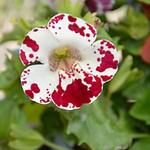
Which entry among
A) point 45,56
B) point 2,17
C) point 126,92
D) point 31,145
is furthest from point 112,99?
point 2,17

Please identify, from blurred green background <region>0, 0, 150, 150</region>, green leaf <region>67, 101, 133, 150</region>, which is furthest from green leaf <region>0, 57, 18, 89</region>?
green leaf <region>67, 101, 133, 150</region>

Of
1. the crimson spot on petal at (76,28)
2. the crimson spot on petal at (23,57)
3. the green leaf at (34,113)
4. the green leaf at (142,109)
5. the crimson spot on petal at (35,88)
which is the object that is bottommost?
the green leaf at (34,113)

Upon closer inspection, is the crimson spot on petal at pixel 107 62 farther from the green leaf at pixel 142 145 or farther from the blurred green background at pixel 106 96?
the green leaf at pixel 142 145

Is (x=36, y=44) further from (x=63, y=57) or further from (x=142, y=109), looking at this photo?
(x=142, y=109)

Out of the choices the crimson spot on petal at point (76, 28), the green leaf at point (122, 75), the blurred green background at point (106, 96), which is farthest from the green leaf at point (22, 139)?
the crimson spot on petal at point (76, 28)

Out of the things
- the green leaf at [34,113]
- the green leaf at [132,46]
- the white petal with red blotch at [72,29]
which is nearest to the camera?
the white petal with red blotch at [72,29]

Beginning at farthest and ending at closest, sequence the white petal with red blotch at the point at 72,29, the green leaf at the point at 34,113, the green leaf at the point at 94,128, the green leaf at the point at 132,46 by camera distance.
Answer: the green leaf at the point at 34,113 < the green leaf at the point at 132,46 < the green leaf at the point at 94,128 < the white petal with red blotch at the point at 72,29

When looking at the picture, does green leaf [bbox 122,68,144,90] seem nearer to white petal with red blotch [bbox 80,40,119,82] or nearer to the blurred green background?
the blurred green background

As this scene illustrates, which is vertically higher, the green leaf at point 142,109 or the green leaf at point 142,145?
the green leaf at point 142,109

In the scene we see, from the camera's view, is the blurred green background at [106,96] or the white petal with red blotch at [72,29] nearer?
the white petal with red blotch at [72,29]
